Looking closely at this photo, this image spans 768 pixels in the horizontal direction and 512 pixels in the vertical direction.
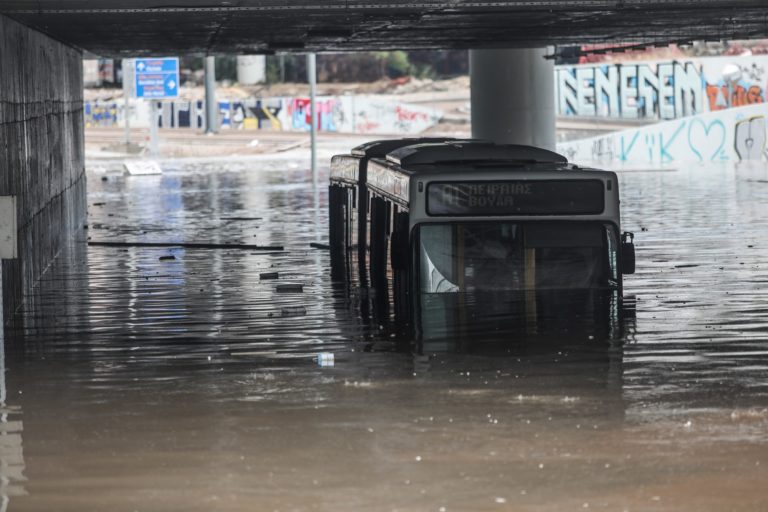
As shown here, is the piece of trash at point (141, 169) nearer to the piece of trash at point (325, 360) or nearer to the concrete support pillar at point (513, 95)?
the concrete support pillar at point (513, 95)

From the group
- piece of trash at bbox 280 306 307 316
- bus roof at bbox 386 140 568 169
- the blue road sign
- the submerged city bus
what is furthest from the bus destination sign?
the blue road sign

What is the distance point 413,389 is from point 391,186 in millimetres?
6730

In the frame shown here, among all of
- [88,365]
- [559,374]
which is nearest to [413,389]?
[559,374]

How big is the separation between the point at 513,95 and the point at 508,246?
21.9m

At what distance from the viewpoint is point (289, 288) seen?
21.4 metres

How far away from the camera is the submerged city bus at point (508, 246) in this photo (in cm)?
1777

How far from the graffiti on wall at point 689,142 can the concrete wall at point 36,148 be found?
29.6m

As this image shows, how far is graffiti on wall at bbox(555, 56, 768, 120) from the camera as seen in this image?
211 feet

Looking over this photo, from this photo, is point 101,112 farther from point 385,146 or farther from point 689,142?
point 385,146

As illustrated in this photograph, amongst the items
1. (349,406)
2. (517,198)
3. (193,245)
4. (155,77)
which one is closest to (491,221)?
(517,198)

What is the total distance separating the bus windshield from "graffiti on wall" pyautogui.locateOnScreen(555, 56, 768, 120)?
156ft

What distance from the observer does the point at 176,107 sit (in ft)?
328

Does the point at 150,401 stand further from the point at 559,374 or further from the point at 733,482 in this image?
the point at 733,482

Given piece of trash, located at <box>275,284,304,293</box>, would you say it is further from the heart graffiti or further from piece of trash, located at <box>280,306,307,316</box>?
the heart graffiti
